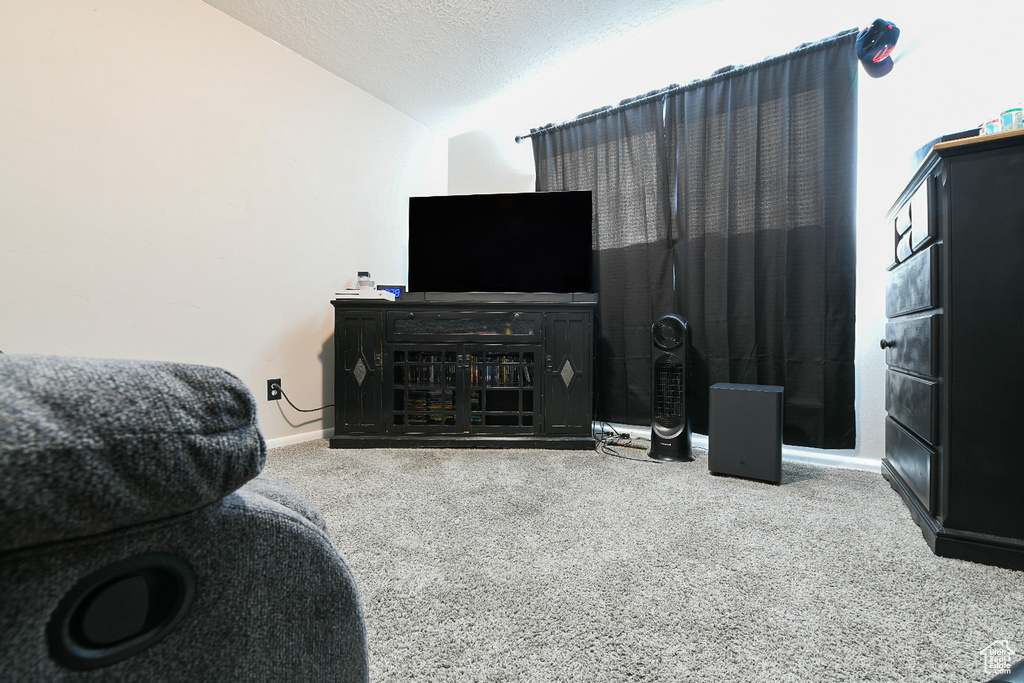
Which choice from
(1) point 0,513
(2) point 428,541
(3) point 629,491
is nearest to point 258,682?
(1) point 0,513

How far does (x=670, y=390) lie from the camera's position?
2207mm

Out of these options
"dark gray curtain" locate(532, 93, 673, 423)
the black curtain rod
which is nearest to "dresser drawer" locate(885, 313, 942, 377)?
"dark gray curtain" locate(532, 93, 673, 423)

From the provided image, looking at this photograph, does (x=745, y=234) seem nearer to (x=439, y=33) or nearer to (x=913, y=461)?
(x=913, y=461)

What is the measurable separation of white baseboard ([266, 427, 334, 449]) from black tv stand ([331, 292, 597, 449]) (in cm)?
29

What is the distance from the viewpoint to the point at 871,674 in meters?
0.78

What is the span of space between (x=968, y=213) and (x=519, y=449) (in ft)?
6.33

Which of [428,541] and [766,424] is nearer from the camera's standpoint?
[428,541]

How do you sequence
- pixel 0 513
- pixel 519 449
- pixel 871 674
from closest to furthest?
pixel 0 513
pixel 871 674
pixel 519 449

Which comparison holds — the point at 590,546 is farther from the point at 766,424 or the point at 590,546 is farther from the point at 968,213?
the point at 968,213

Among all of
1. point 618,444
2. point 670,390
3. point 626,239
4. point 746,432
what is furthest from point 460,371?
point 746,432

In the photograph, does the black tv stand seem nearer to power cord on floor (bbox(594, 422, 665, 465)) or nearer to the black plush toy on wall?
power cord on floor (bbox(594, 422, 665, 465))

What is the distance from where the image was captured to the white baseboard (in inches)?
94.3

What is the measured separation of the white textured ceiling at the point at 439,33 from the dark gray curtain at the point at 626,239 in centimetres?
49

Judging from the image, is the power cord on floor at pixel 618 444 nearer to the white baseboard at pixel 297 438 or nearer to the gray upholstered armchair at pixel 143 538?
the white baseboard at pixel 297 438
